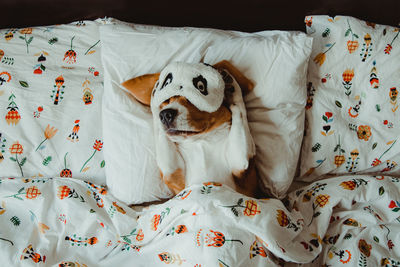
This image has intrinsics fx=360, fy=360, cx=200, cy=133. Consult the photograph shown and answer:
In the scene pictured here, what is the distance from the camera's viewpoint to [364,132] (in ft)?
4.16

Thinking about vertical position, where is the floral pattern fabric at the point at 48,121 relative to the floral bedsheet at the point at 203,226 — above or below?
above

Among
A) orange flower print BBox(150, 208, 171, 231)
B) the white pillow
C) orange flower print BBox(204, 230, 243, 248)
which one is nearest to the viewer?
orange flower print BBox(204, 230, 243, 248)

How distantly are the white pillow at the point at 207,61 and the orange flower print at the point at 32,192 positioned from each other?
9.2 inches

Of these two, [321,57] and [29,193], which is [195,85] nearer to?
[321,57]

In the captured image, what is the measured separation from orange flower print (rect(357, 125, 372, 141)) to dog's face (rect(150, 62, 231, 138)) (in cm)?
58

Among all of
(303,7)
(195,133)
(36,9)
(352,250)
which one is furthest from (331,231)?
(36,9)

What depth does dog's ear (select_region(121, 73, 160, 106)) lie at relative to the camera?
1.08 metres

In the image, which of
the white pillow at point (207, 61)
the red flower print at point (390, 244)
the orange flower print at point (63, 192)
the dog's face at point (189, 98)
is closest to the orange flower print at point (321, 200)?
the white pillow at point (207, 61)

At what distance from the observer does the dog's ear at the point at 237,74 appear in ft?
3.60

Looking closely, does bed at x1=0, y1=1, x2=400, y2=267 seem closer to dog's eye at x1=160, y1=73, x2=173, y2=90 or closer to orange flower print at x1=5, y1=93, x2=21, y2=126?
orange flower print at x1=5, y1=93, x2=21, y2=126

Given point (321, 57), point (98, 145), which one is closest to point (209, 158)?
point (98, 145)

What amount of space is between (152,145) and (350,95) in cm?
71

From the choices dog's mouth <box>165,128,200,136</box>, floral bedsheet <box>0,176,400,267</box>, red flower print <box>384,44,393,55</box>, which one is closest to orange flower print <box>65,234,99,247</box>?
floral bedsheet <box>0,176,400,267</box>

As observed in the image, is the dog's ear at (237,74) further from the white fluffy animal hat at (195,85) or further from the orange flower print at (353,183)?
the orange flower print at (353,183)
